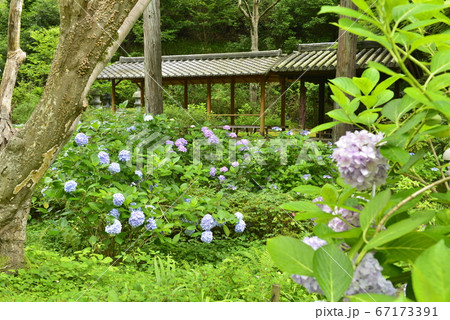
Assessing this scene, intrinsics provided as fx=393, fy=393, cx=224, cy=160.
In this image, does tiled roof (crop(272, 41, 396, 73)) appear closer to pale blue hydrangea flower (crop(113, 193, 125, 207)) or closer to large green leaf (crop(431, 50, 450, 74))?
pale blue hydrangea flower (crop(113, 193, 125, 207))

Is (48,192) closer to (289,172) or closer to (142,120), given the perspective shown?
(142,120)

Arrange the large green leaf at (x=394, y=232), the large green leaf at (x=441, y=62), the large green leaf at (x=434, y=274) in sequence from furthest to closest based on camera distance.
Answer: the large green leaf at (x=441, y=62)
the large green leaf at (x=394, y=232)
the large green leaf at (x=434, y=274)

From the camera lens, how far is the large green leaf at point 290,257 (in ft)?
1.48

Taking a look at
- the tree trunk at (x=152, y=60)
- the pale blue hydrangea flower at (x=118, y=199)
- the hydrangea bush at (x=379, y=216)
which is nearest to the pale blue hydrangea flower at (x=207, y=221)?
the pale blue hydrangea flower at (x=118, y=199)

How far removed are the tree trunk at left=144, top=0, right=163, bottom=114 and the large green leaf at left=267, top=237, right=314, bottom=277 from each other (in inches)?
227

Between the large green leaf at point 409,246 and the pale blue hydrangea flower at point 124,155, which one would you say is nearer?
the large green leaf at point 409,246

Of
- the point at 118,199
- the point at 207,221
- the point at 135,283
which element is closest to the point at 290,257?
the point at 135,283

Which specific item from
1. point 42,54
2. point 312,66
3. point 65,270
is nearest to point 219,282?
point 65,270

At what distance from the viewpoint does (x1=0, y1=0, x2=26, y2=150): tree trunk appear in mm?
2039

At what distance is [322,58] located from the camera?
9.70 m

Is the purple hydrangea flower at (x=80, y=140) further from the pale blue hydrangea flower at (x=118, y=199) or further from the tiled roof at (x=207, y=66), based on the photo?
the tiled roof at (x=207, y=66)

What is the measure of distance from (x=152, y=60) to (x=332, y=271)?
6.19 metres

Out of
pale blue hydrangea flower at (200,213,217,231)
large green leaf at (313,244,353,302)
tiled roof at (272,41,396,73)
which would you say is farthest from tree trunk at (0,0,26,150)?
tiled roof at (272,41,396,73)

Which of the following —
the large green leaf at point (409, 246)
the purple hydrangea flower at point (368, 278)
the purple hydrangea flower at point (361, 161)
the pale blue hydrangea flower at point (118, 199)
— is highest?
the purple hydrangea flower at point (361, 161)
